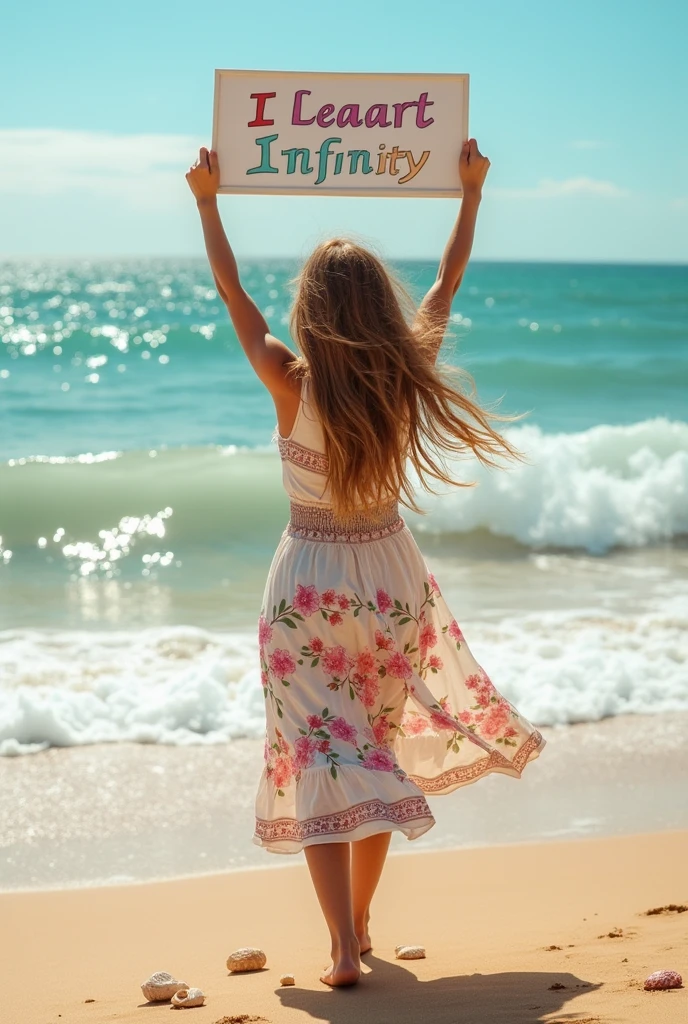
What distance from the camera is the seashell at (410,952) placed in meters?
2.96

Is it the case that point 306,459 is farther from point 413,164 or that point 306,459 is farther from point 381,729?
point 413,164

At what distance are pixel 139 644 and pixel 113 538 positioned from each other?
301cm

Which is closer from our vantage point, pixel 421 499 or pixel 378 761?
pixel 378 761

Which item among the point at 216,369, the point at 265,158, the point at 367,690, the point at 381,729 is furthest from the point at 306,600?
the point at 216,369

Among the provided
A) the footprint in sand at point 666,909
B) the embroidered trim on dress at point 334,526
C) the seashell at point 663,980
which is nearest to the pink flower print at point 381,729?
the embroidered trim on dress at point 334,526

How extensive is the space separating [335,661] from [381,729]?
0.77 feet

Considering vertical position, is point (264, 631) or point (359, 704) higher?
point (264, 631)

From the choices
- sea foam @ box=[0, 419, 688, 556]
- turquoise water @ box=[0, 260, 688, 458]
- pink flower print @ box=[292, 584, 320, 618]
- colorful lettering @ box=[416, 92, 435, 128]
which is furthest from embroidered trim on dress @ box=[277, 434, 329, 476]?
sea foam @ box=[0, 419, 688, 556]

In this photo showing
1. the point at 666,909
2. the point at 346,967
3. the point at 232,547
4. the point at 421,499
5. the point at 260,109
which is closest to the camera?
the point at 346,967

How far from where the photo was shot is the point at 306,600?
283 cm

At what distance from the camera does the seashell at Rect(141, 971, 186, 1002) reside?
2682mm

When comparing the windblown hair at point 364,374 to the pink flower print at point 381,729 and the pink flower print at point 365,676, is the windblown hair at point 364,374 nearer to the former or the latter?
the pink flower print at point 365,676

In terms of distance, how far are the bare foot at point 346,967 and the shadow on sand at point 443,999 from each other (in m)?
0.02

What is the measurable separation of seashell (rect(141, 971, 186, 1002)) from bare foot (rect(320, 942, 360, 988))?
36cm
